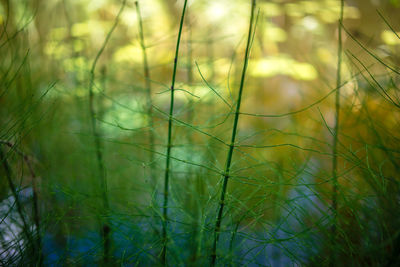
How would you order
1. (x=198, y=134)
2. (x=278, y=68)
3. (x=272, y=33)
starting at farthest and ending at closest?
(x=272, y=33) < (x=278, y=68) < (x=198, y=134)

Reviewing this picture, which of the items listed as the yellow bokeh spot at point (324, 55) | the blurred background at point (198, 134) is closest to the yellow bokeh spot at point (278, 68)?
the blurred background at point (198, 134)

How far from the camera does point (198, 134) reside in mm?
1011

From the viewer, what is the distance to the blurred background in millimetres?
469

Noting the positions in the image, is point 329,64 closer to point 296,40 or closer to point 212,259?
point 296,40

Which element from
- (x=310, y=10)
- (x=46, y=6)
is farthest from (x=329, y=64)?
(x=46, y=6)

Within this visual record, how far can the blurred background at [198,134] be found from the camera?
1.54ft

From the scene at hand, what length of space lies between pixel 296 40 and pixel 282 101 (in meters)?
0.51

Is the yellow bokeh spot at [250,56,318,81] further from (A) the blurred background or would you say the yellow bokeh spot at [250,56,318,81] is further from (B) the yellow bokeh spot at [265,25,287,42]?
(B) the yellow bokeh spot at [265,25,287,42]

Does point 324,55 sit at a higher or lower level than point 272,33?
lower

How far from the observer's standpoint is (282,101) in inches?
71.4

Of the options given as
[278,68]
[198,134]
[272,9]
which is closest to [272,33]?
[272,9]

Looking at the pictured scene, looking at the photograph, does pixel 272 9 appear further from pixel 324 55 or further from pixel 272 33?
pixel 324 55

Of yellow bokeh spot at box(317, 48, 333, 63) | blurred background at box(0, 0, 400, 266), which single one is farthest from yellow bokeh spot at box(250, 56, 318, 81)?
yellow bokeh spot at box(317, 48, 333, 63)

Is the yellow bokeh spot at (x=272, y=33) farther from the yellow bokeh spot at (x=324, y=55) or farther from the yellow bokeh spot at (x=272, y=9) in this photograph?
the yellow bokeh spot at (x=324, y=55)
